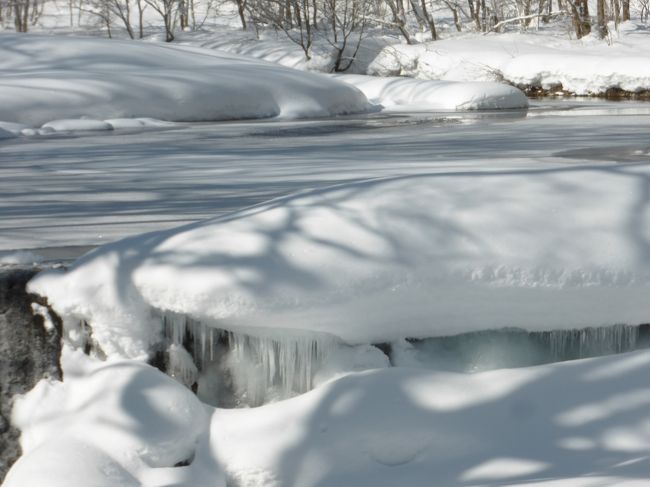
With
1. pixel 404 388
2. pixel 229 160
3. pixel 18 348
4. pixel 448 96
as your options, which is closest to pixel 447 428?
pixel 404 388

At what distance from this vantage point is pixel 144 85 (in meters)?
9.66

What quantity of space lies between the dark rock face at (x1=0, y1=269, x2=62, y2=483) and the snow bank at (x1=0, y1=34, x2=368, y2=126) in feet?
21.0

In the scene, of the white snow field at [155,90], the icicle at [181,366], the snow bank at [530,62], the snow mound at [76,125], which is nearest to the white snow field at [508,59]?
the snow bank at [530,62]

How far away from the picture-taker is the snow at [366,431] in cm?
219

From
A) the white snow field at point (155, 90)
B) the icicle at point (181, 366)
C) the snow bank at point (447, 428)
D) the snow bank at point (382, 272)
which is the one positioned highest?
the white snow field at point (155, 90)

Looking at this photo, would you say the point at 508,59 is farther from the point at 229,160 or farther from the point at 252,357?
the point at 252,357

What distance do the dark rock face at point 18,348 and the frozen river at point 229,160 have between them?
0.22m

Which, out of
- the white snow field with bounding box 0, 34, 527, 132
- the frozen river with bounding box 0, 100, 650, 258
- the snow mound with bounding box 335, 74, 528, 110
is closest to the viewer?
the frozen river with bounding box 0, 100, 650, 258

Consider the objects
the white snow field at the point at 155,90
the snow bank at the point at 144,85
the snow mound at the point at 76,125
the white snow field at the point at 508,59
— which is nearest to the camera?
the snow mound at the point at 76,125

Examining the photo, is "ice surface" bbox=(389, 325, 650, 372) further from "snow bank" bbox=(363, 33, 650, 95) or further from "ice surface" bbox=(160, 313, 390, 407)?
"snow bank" bbox=(363, 33, 650, 95)

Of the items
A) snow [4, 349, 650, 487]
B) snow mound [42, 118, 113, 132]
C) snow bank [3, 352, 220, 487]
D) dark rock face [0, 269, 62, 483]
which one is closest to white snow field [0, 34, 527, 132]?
snow mound [42, 118, 113, 132]

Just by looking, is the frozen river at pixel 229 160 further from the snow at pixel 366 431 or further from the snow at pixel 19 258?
the snow at pixel 366 431

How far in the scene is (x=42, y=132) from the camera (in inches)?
321

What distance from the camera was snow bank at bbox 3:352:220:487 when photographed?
86.1 inches
